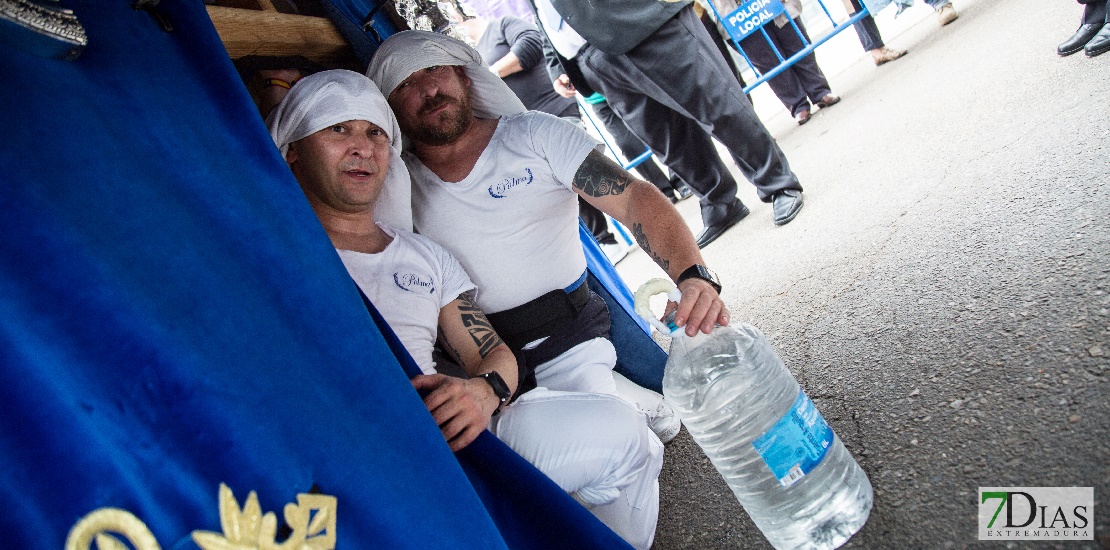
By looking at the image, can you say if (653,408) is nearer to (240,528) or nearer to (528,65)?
(240,528)

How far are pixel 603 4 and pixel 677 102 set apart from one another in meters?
0.62

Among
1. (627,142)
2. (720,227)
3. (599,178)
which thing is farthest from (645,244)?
(627,142)

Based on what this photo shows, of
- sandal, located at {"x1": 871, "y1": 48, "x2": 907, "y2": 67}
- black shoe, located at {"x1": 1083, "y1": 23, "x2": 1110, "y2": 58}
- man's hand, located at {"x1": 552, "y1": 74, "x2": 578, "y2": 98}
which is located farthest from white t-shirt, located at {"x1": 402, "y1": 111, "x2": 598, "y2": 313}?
sandal, located at {"x1": 871, "y1": 48, "x2": 907, "y2": 67}

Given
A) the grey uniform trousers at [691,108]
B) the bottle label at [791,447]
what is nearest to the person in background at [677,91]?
the grey uniform trousers at [691,108]

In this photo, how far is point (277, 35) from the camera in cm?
193

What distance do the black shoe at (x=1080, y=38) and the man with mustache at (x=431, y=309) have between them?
2.92 m

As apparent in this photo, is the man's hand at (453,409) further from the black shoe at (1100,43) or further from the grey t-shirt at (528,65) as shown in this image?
the black shoe at (1100,43)

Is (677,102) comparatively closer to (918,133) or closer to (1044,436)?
(918,133)

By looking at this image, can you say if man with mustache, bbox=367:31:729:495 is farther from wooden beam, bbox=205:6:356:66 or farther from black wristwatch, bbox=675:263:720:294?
black wristwatch, bbox=675:263:720:294

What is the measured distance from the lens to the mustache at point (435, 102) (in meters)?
2.00

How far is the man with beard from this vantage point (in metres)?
1.98

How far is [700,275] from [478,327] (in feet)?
2.07

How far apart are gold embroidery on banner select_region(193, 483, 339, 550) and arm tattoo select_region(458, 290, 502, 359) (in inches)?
33.3

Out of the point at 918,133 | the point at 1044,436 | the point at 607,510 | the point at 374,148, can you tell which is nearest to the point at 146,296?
the point at 374,148
